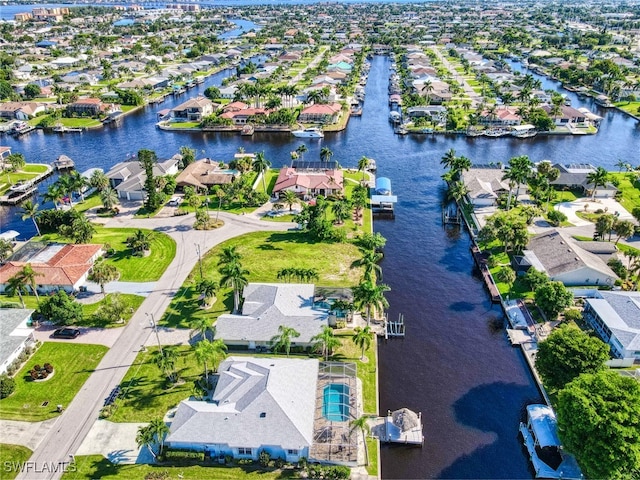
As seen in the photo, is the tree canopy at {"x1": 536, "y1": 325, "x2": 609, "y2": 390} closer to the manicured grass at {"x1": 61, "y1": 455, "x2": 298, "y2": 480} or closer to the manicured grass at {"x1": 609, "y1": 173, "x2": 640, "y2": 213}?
the manicured grass at {"x1": 61, "y1": 455, "x2": 298, "y2": 480}

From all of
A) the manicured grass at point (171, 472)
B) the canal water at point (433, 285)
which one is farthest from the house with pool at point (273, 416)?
the canal water at point (433, 285)

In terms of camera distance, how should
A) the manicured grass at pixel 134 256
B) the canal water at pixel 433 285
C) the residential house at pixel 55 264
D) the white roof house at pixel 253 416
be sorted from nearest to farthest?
1. the white roof house at pixel 253 416
2. the canal water at pixel 433 285
3. the residential house at pixel 55 264
4. the manicured grass at pixel 134 256

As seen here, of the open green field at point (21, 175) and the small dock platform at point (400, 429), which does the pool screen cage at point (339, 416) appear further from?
the open green field at point (21, 175)

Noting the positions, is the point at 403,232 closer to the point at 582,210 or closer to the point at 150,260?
the point at 582,210

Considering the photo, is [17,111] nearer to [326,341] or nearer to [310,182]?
[310,182]

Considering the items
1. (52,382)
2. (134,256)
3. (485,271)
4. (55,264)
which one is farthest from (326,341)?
(55,264)

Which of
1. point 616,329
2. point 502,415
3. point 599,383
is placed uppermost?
point 599,383

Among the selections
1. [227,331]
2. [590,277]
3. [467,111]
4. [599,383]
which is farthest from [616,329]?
[467,111]
